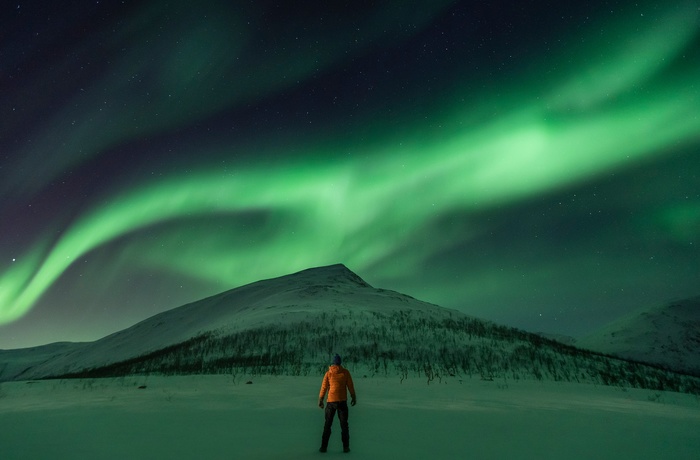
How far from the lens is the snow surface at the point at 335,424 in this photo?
7730mm

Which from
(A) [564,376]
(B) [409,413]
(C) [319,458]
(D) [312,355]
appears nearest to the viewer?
(C) [319,458]

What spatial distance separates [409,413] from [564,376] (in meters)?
15.3

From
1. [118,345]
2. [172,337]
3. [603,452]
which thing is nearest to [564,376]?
[603,452]

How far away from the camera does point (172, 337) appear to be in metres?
62.8

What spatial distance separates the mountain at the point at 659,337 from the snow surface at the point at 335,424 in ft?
305

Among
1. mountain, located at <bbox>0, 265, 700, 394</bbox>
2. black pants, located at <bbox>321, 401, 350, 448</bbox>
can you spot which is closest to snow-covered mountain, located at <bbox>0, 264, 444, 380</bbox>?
mountain, located at <bbox>0, 265, 700, 394</bbox>

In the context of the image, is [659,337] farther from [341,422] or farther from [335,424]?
[341,422]

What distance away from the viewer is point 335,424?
10.5 m

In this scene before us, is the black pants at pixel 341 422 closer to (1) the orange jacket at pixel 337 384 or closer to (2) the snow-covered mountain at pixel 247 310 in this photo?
(1) the orange jacket at pixel 337 384

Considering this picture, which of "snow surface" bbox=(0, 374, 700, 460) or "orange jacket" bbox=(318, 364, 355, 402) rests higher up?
"orange jacket" bbox=(318, 364, 355, 402)

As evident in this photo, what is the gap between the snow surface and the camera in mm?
7730

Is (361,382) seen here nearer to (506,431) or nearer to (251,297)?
(506,431)

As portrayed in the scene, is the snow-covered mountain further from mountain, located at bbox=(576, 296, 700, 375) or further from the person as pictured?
mountain, located at bbox=(576, 296, 700, 375)

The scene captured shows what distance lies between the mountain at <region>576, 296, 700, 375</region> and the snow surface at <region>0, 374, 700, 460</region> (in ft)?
305
